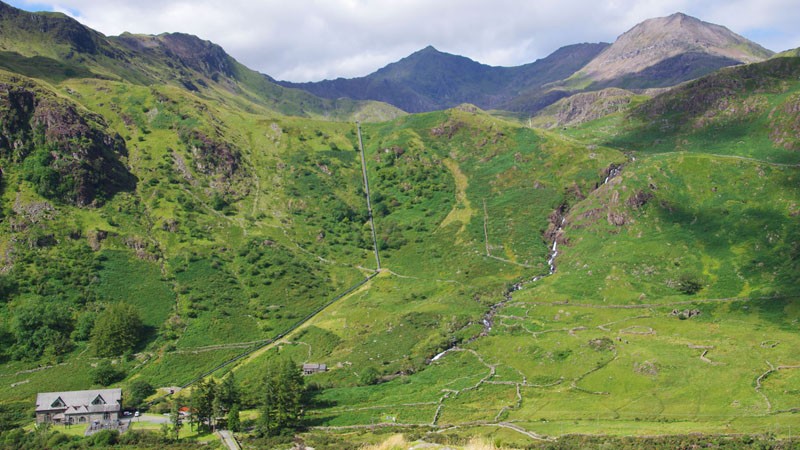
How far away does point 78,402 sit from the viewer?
101562mm

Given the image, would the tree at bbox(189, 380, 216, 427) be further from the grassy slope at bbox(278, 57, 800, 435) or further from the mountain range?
the grassy slope at bbox(278, 57, 800, 435)

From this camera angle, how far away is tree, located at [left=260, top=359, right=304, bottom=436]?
3548 inches

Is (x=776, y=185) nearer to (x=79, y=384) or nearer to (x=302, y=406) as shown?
(x=302, y=406)

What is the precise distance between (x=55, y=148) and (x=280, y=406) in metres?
141

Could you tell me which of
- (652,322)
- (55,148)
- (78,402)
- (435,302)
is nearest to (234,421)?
(78,402)

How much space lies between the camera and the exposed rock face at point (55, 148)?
17038cm

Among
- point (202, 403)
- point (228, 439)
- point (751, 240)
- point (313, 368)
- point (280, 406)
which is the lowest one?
point (313, 368)

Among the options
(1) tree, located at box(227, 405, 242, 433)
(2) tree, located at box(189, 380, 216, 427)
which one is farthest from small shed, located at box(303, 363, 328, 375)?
(1) tree, located at box(227, 405, 242, 433)

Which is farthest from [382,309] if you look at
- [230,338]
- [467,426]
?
[467,426]

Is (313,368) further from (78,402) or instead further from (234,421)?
(78,402)

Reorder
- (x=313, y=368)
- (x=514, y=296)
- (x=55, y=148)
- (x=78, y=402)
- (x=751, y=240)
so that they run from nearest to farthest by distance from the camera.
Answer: (x=78, y=402)
(x=313, y=368)
(x=751, y=240)
(x=514, y=296)
(x=55, y=148)

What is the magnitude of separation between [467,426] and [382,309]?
6783 centimetres

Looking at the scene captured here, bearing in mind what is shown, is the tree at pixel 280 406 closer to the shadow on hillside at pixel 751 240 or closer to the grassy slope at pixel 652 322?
the grassy slope at pixel 652 322

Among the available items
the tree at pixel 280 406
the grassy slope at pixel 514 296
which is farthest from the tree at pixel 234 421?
the grassy slope at pixel 514 296
